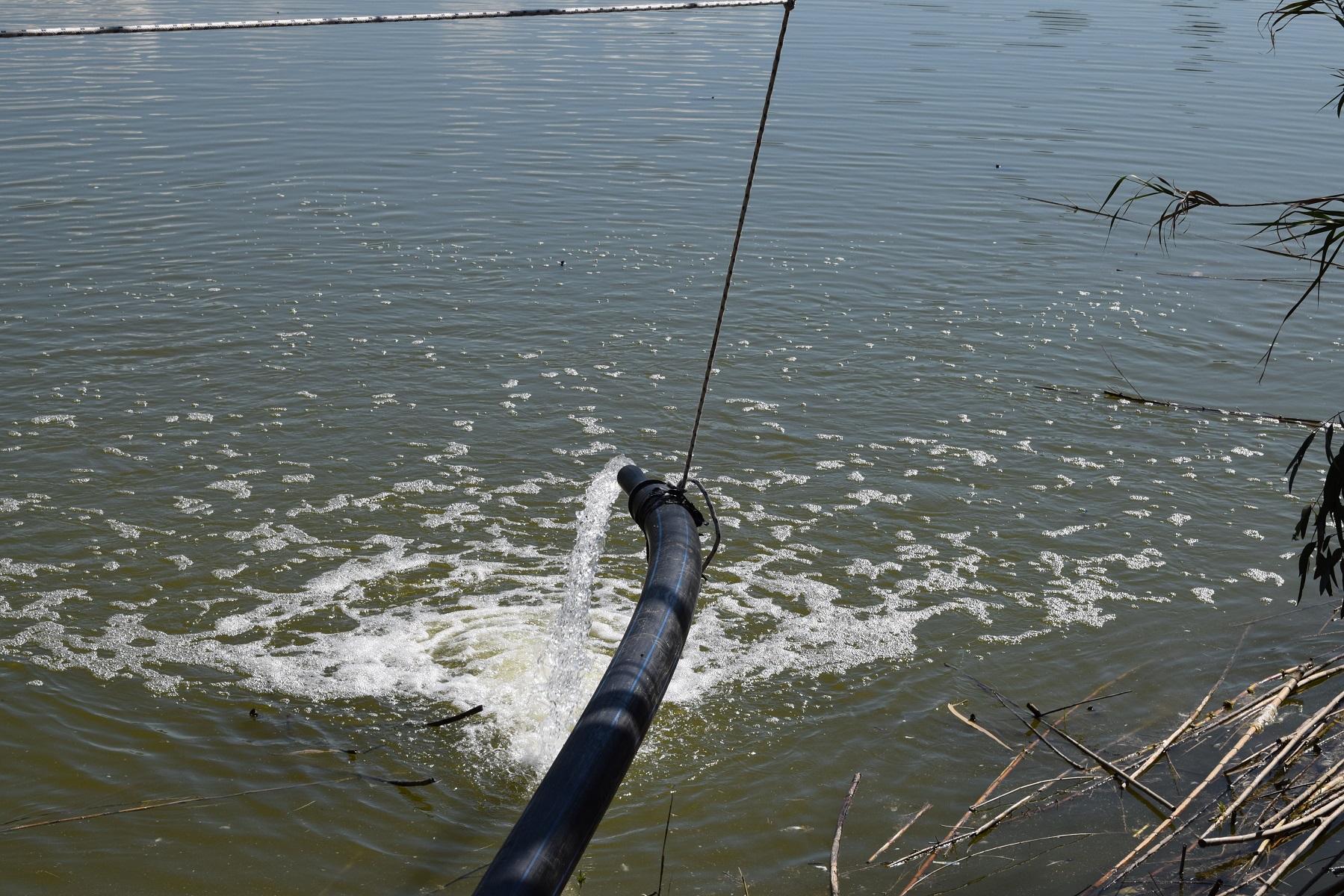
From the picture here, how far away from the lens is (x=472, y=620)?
5961mm

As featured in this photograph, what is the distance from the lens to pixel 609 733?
3.44 metres

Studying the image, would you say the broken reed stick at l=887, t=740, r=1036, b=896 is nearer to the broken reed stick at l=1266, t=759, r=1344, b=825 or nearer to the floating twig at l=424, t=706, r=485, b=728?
the broken reed stick at l=1266, t=759, r=1344, b=825

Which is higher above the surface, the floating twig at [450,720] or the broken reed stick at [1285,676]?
the broken reed stick at [1285,676]

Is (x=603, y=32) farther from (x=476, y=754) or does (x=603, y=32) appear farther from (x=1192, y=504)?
(x=476, y=754)

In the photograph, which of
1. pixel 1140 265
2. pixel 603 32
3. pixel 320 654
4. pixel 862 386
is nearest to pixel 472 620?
pixel 320 654

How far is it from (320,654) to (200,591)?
913 millimetres

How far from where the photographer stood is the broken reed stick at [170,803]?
464cm

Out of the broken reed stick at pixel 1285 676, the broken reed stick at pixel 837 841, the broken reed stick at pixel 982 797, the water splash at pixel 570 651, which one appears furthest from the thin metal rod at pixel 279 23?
the broken reed stick at pixel 1285 676

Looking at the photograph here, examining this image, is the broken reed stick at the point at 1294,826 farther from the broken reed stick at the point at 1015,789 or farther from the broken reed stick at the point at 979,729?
the broken reed stick at the point at 979,729

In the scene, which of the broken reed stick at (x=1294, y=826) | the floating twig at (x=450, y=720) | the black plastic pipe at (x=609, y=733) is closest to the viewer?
the black plastic pipe at (x=609, y=733)

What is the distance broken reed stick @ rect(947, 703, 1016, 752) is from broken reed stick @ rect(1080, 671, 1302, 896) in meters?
0.71

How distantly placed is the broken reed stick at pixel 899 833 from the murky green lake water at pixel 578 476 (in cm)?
4

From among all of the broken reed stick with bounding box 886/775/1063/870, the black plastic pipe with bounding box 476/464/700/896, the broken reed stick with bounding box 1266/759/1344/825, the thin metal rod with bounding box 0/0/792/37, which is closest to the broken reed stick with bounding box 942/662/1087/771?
the broken reed stick with bounding box 886/775/1063/870

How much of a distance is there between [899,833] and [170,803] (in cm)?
289
